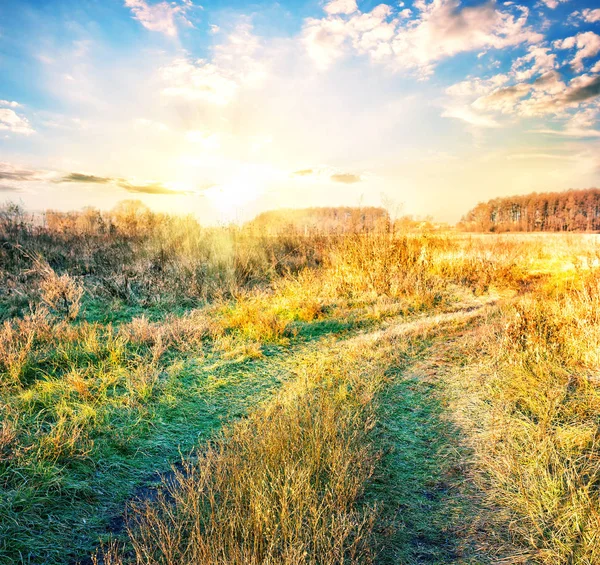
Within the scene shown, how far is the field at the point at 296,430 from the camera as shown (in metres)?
2.32

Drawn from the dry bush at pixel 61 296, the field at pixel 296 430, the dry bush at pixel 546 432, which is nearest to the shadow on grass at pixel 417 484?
the field at pixel 296 430

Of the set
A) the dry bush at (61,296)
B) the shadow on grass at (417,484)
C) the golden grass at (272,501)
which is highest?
the dry bush at (61,296)

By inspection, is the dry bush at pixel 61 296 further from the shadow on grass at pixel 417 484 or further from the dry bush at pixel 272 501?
the shadow on grass at pixel 417 484

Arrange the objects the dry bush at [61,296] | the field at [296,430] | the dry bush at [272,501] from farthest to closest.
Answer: the dry bush at [61,296] → the field at [296,430] → the dry bush at [272,501]

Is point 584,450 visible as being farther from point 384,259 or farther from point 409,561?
point 384,259

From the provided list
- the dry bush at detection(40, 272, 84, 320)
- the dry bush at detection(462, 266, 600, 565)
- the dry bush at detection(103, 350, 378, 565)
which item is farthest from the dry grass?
the dry bush at detection(40, 272, 84, 320)

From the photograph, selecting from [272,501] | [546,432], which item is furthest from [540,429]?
[272,501]

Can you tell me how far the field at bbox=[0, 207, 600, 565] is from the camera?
2324 millimetres

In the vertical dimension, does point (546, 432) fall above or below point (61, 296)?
below

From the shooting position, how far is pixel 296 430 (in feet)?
10.1

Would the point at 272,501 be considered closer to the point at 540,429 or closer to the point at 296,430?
the point at 296,430

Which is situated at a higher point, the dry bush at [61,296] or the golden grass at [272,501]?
the dry bush at [61,296]

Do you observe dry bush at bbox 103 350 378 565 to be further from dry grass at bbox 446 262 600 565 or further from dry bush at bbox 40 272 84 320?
dry bush at bbox 40 272 84 320

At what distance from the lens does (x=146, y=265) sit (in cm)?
978
